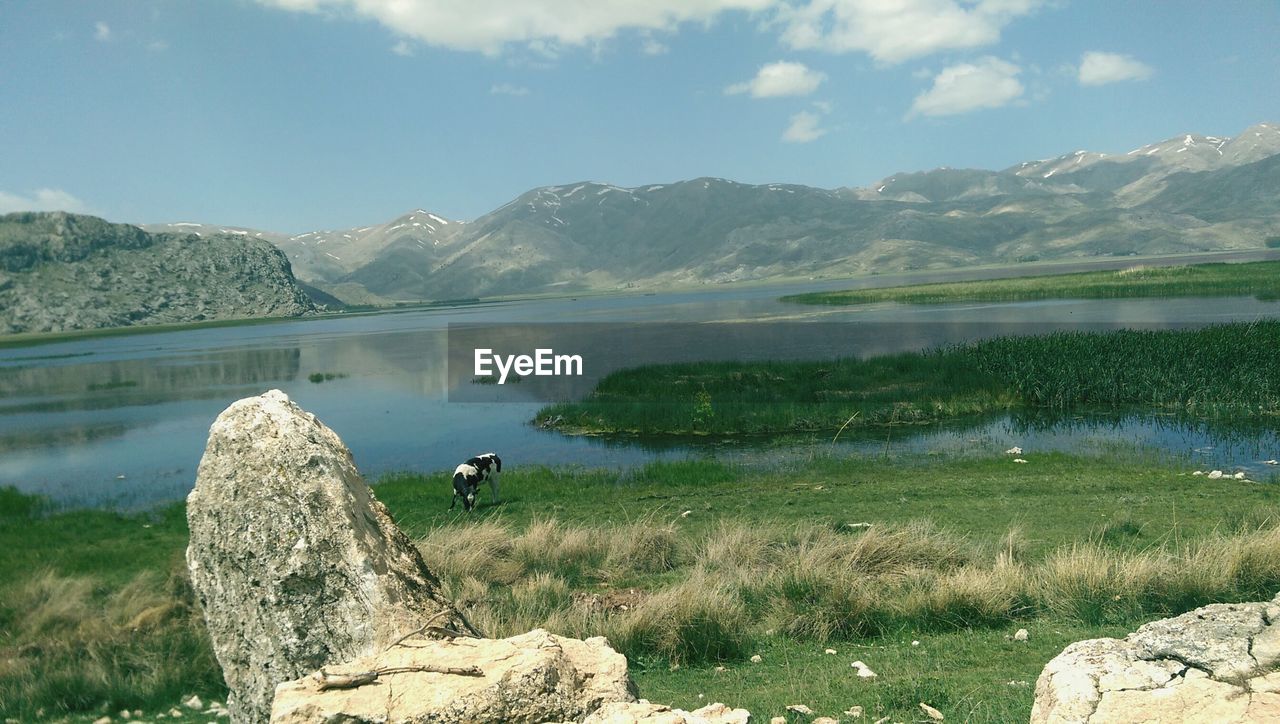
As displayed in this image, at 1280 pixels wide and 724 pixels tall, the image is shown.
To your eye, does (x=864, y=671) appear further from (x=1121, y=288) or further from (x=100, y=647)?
(x=1121, y=288)

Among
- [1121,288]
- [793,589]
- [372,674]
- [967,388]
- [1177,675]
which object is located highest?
[1121,288]

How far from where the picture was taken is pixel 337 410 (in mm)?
43469

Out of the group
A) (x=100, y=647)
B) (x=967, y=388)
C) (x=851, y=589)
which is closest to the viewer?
(x=851, y=589)

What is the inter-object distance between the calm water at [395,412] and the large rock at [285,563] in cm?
2193

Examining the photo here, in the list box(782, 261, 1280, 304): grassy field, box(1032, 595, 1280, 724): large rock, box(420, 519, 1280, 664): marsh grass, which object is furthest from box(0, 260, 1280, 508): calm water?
box(1032, 595, 1280, 724): large rock

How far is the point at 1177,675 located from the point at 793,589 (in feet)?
21.8

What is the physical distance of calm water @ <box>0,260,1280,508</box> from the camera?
89.3 feet

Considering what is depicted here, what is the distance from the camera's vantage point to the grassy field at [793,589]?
8273mm

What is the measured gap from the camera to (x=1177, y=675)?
13.4 ft

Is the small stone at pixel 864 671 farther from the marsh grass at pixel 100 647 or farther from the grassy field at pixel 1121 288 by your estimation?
the grassy field at pixel 1121 288

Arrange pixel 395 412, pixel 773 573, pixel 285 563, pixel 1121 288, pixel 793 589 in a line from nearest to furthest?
1. pixel 285 563
2. pixel 793 589
3. pixel 773 573
4. pixel 395 412
5. pixel 1121 288

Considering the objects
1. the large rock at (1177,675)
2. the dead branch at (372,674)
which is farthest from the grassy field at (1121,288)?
the dead branch at (372,674)

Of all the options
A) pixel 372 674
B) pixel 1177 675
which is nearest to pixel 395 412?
pixel 372 674

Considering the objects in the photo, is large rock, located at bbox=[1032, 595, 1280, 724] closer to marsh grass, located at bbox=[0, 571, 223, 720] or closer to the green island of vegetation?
the green island of vegetation
